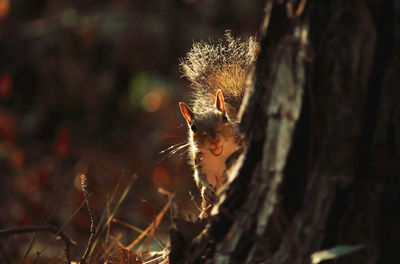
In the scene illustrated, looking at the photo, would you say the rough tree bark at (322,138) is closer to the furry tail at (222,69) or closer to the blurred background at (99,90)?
the furry tail at (222,69)

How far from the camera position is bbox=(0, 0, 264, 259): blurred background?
378 centimetres

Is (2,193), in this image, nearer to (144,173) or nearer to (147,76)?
(144,173)

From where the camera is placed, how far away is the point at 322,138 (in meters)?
0.86

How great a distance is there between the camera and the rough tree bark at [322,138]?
811mm

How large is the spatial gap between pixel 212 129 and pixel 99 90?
299 centimetres

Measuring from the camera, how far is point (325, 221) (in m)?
0.86

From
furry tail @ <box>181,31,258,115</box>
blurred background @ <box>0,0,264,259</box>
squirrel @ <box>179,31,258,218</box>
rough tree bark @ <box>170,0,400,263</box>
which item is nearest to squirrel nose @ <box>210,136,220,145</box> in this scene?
squirrel @ <box>179,31,258,218</box>

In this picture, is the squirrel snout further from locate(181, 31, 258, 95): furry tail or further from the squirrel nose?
locate(181, 31, 258, 95): furry tail

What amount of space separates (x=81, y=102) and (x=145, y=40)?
866 mm

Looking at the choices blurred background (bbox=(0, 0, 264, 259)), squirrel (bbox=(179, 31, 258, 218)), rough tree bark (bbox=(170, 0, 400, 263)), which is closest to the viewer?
rough tree bark (bbox=(170, 0, 400, 263))

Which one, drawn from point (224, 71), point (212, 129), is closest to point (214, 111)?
point (212, 129)

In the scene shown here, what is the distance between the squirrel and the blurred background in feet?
5.24

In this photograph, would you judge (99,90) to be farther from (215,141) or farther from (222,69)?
(215,141)

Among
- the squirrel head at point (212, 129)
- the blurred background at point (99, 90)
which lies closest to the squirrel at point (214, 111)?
the squirrel head at point (212, 129)
